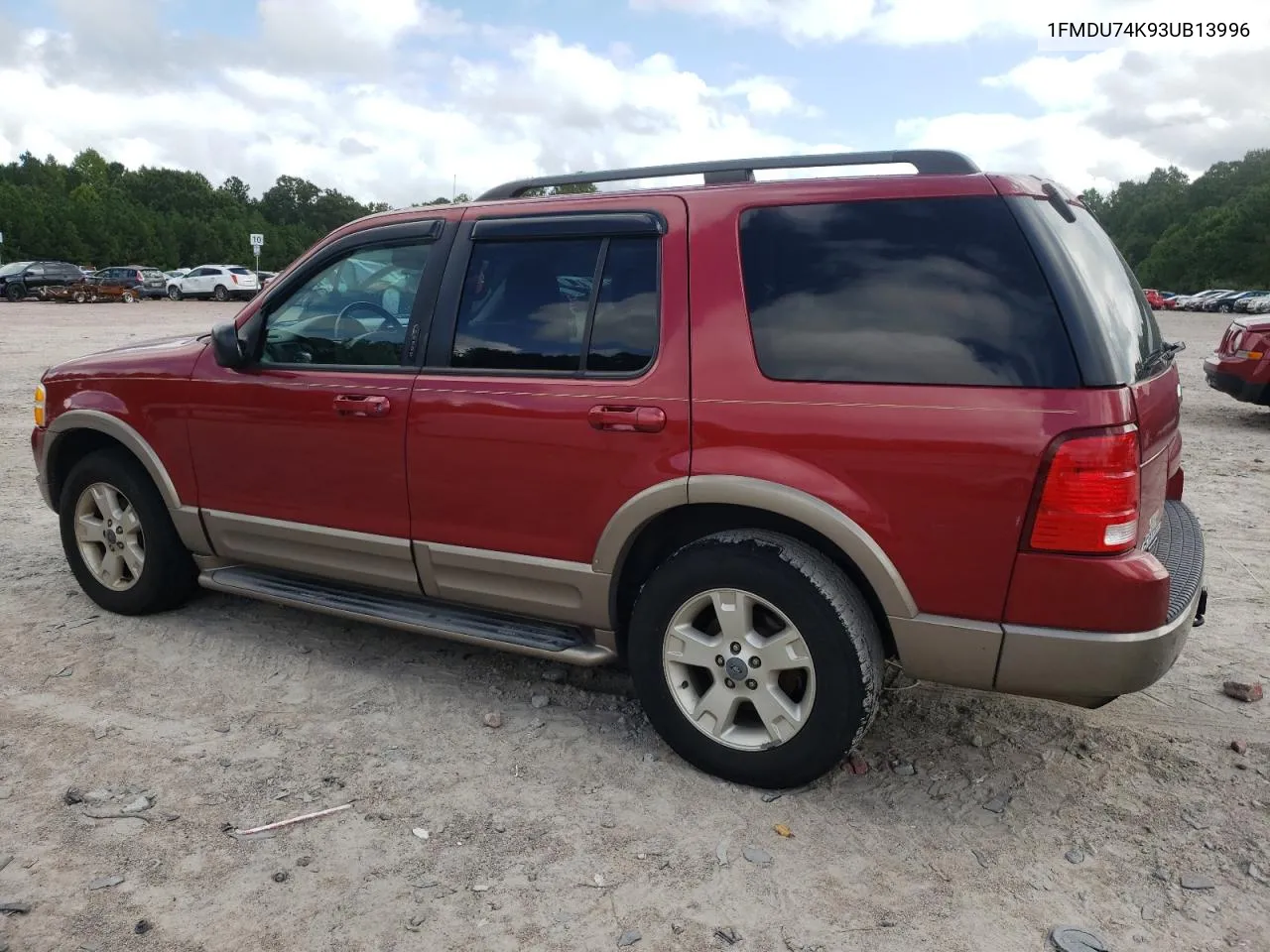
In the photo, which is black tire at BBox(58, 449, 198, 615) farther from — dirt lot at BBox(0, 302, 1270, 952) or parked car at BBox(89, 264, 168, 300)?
parked car at BBox(89, 264, 168, 300)

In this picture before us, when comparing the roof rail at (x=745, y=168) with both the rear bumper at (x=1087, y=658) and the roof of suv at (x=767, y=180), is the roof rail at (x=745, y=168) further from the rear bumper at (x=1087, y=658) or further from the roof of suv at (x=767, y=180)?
the rear bumper at (x=1087, y=658)

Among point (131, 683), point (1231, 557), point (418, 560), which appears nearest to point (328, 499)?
point (418, 560)

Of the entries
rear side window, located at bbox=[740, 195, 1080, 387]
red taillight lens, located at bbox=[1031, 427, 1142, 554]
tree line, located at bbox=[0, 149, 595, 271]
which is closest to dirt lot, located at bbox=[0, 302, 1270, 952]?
red taillight lens, located at bbox=[1031, 427, 1142, 554]

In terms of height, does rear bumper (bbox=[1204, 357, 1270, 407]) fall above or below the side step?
below

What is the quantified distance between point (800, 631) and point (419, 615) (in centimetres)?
154

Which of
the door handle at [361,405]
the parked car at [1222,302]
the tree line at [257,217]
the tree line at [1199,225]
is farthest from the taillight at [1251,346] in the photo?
the tree line at [1199,225]

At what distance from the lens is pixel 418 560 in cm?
375

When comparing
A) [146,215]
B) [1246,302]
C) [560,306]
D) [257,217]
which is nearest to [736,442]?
[560,306]

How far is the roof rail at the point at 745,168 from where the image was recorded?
3.01 m

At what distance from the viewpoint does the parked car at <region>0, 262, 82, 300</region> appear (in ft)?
123

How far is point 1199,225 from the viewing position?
88.5m

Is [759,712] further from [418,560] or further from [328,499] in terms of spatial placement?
[328,499]

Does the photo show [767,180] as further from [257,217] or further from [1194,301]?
[257,217]

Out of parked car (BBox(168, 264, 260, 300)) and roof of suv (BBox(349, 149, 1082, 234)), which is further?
parked car (BBox(168, 264, 260, 300))
